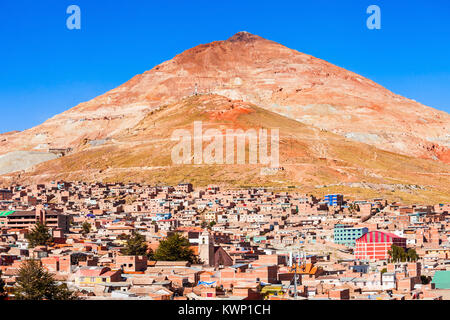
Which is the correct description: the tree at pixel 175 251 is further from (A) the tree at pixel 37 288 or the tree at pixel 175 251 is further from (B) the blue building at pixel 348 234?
(B) the blue building at pixel 348 234

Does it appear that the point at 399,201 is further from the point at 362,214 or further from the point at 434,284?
the point at 434,284

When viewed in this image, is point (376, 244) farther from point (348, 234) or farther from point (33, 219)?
point (33, 219)

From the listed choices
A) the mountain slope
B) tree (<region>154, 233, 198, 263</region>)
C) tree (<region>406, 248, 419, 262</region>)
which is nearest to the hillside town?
tree (<region>406, 248, 419, 262</region>)

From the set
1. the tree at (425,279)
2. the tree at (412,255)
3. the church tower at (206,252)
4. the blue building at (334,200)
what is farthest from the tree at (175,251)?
the blue building at (334,200)

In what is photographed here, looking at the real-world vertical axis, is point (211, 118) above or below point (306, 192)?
above

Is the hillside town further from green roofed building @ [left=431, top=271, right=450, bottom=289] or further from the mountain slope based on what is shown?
the mountain slope

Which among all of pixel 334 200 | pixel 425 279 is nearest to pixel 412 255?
pixel 425 279
